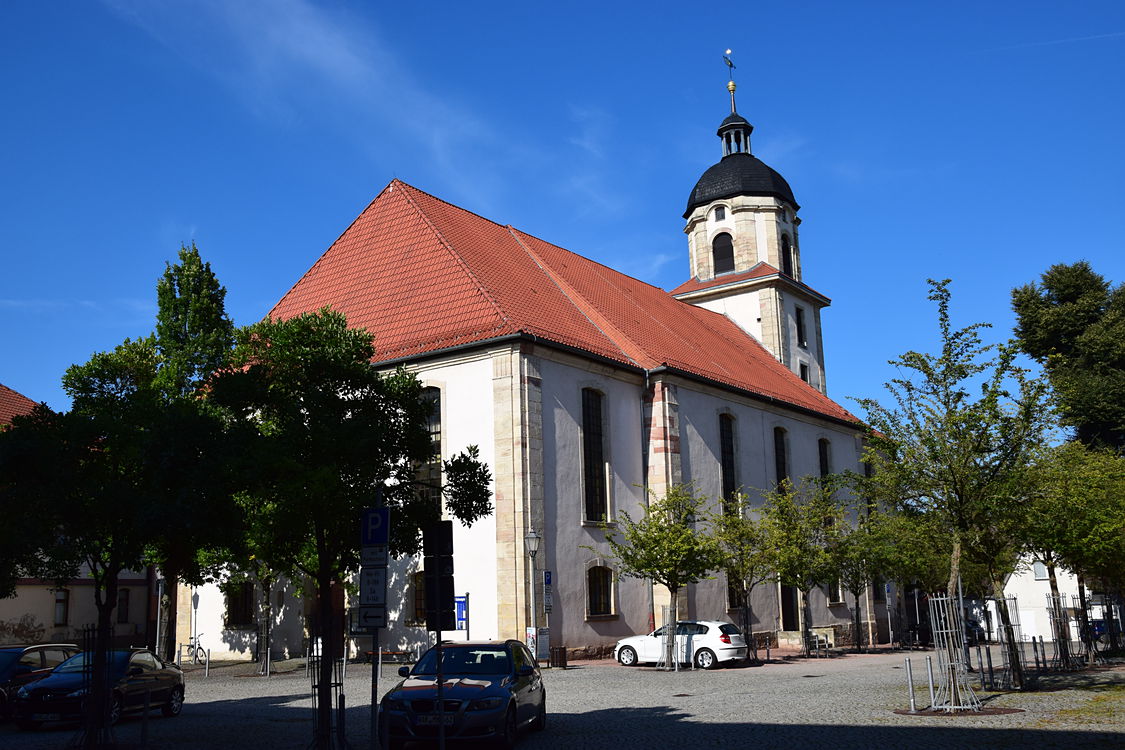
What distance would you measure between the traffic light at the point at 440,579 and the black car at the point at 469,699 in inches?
38.5

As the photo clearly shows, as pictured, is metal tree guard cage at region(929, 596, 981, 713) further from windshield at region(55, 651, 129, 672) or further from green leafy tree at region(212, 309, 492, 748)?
windshield at region(55, 651, 129, 672)

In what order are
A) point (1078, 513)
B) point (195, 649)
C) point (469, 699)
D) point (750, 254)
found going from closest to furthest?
point (469, 699), point (1078, 513), point (195, 649), point (750, 254)

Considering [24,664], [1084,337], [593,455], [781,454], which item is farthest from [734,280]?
[24,664]

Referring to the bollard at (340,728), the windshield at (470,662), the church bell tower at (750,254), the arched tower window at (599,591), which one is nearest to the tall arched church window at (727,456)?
the arched tower window at (599,591)

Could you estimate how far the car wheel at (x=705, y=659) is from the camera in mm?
25250

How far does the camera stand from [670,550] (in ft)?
82.3

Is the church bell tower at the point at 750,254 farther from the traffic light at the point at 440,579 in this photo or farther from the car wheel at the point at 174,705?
the traffic light at the point at 440,579

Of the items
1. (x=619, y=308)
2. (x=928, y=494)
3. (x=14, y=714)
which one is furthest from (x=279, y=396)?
(x=619, y=308)

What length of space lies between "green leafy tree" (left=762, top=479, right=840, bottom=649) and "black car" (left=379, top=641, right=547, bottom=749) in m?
16.7

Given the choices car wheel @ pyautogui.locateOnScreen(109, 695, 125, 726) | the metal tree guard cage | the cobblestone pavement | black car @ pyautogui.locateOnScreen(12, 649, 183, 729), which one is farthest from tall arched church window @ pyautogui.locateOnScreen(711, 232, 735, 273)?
car wheel @ pyautogui.locateOnScreen(109, 695, 125, 726)

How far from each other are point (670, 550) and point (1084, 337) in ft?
93.0

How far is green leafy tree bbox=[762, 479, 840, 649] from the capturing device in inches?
1145

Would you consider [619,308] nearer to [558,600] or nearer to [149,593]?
[558,600]

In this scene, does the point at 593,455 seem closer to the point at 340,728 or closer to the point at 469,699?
the point at 469,699
